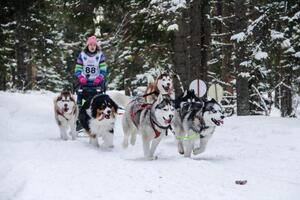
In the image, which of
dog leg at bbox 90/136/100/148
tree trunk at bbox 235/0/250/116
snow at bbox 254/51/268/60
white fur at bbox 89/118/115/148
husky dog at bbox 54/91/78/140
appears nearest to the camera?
white fur at bbox 89/118/115/148

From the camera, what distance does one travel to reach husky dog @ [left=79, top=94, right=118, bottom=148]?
29.2 feet

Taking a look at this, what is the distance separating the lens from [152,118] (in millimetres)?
7805

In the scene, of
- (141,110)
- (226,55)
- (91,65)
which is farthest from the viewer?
(226,55)

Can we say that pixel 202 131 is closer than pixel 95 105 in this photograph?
Yes

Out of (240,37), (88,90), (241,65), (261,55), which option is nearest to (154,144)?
(88,90)

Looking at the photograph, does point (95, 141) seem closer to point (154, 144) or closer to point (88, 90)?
point (88, 90)

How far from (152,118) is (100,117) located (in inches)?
57.7

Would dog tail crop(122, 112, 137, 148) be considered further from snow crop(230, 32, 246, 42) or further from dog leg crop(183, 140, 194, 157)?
snow crop(230, 32, 246, 42)

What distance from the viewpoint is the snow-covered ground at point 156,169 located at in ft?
19.9

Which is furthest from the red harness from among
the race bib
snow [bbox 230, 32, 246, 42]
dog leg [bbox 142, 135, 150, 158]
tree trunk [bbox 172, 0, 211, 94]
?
snow [bbox 230, 32, 246, 42]

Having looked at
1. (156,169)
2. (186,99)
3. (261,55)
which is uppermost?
(261,55)

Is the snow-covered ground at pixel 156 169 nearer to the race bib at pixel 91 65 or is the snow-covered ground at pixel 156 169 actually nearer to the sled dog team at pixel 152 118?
the sled dog team at pixel 152 118

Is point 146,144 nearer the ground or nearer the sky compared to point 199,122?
nearer the ground

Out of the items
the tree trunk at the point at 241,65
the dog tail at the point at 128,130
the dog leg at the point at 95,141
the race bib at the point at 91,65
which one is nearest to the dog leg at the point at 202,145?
the dog tail at the point at 128,130
